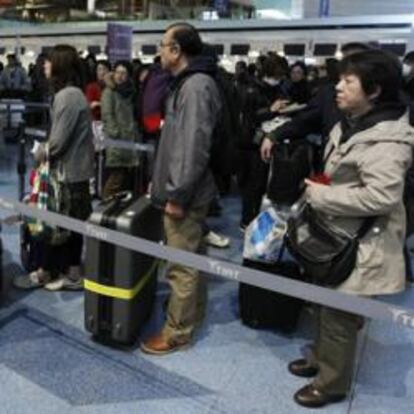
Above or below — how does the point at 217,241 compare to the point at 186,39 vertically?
below

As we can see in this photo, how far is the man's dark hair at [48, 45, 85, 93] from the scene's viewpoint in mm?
3400

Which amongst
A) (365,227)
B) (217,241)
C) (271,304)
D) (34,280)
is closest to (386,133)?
(365,227)

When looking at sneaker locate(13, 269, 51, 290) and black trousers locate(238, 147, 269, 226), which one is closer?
sneaker locate(13, 269, 51, 290)

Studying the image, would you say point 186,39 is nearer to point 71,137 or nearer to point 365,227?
point 71,137

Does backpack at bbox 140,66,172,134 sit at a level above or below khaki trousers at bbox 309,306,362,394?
above

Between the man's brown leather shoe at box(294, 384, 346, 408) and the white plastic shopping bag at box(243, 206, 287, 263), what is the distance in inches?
31.3

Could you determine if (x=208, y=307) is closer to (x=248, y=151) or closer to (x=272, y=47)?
(x=248, y=151)

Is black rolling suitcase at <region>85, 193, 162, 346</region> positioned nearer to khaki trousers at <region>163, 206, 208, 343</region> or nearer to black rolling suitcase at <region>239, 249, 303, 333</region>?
khaki trousers at <region>163, 206, 208, 343</region>

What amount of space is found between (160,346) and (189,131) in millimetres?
1124

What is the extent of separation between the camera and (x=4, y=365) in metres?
2.86

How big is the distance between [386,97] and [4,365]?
2.13 metres

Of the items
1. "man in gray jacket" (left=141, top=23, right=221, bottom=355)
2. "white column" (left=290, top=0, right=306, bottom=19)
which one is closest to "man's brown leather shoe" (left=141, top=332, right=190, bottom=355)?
"man in gray jacket" (left=141, top=23, right=221, bottom=355)

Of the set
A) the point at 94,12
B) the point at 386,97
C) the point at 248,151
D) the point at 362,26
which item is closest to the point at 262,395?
the point at 386,97

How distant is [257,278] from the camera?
2346mm
